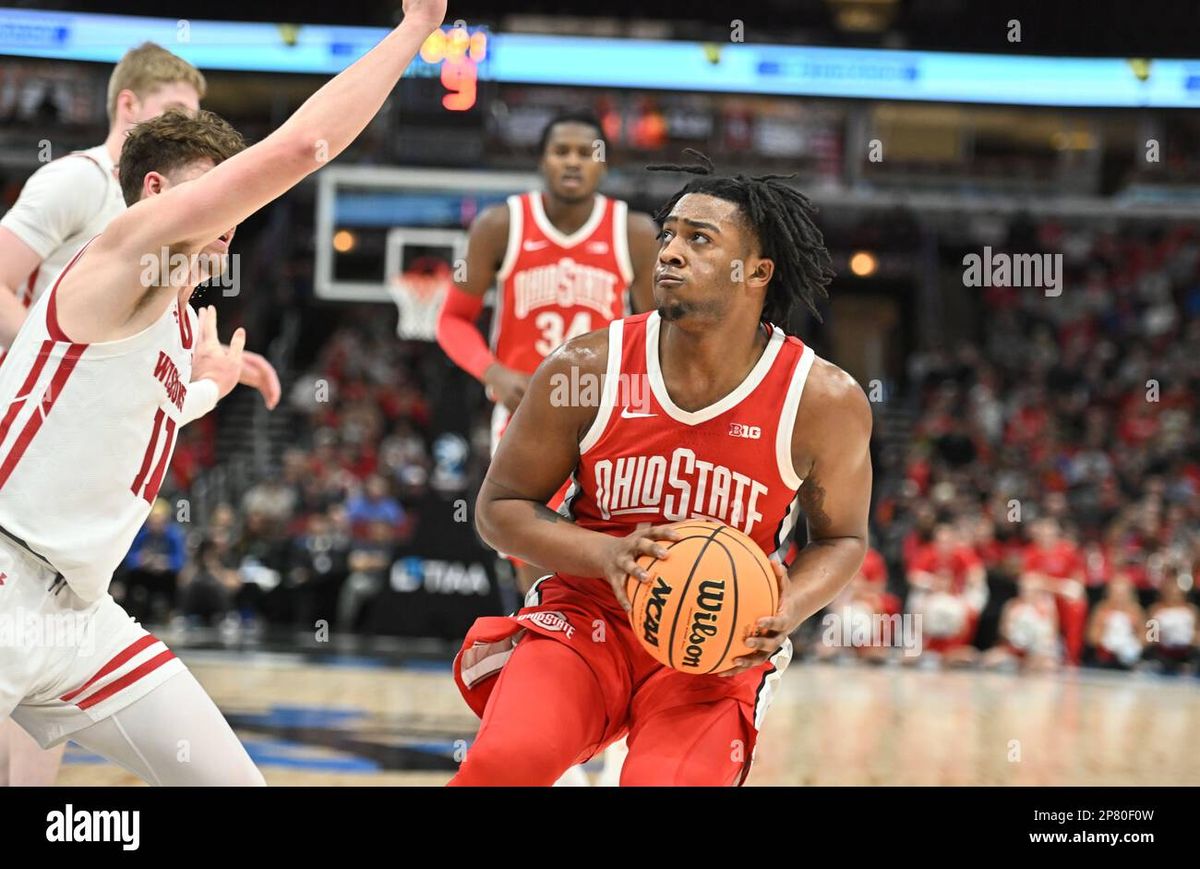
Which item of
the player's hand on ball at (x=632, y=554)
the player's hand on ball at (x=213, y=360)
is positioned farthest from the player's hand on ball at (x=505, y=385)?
the player's hand on ball at (x=632, y=554)

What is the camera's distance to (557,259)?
584 centimetres

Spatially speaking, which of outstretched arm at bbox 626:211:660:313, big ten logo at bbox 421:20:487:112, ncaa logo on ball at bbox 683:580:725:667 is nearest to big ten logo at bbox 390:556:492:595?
big ten logo at bbox 421:20:487:112

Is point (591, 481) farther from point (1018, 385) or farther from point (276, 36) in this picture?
point (1018, 385)

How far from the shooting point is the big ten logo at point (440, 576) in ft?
37.6

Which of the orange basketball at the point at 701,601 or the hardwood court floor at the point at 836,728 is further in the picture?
the hardwood court floor at the point at 836,728

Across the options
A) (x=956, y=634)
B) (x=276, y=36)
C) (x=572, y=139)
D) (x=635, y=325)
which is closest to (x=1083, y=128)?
(x=956, y=634)

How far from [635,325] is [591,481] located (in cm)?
46

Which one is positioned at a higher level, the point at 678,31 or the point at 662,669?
the point at 678,31

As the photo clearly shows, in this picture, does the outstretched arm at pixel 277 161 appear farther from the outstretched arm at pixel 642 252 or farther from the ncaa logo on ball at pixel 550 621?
the outstretched arm at pixel 642 252

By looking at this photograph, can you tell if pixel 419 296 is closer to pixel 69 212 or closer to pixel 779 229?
pixel 69 212

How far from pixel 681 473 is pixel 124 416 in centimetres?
139

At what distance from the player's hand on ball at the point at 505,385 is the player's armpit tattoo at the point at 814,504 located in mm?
1741

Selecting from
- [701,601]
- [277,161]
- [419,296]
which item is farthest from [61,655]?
[419,296]

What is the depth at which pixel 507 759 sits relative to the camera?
3.20m
